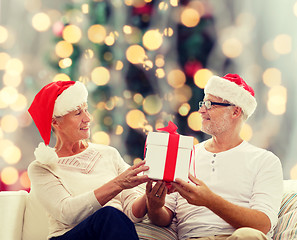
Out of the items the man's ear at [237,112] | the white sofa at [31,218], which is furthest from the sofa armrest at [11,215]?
the man's ear at [237,112]

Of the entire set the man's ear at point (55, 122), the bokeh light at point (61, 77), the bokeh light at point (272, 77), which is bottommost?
the man's ear at point (55, 122)

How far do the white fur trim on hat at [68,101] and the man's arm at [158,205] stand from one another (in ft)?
1.81

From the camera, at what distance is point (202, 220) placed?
1786 mm

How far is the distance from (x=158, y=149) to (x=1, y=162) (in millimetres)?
1535

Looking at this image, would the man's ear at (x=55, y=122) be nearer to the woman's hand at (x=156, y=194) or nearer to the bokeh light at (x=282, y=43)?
the woman's hand at (x=156, y=194)

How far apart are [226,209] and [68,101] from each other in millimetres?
872

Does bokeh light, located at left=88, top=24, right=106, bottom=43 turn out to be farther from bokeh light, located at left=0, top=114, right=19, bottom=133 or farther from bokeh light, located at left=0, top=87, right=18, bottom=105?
bokeh light, located at left=0, top=114, right=19, bottom=133

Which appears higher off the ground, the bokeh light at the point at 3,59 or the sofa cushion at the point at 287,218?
the bokeh light at the point at 3,59

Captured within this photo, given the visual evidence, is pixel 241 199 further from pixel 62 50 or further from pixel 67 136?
pixel 62 50

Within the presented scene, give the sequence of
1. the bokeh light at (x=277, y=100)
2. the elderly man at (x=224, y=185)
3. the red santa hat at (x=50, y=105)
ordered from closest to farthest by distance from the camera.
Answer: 1. the elderly man at (x=224, y=185)
2. the red santa hat at (x=50, y=105)
3. the bokeh light at (x=277, y=100)

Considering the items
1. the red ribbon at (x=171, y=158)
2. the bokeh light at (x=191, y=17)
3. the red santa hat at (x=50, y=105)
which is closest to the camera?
the red ribbon at (x=171, y=158)

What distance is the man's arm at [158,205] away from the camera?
1638 mm

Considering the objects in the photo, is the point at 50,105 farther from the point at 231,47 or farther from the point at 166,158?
the point at 231,47

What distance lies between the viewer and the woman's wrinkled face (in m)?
1.91
